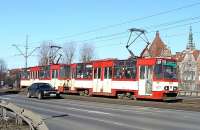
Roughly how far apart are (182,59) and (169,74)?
83734 mm

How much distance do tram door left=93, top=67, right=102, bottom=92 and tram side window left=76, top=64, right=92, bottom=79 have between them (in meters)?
1.29

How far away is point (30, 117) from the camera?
15.8 m

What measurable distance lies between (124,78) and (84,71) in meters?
8.57

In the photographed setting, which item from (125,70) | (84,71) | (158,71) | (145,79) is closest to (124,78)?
(125,70)

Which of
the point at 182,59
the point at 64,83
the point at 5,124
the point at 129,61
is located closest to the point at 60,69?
the point at 64,83

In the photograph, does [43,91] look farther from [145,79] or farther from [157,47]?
[157,47]

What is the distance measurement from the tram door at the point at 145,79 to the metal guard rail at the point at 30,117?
18.2 metres

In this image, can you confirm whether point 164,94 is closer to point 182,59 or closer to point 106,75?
point 106,75

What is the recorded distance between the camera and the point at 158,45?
128 m

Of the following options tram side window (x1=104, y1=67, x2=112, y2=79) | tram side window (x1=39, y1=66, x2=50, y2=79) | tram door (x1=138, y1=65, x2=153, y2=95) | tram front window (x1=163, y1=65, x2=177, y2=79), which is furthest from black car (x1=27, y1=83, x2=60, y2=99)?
tram side window (x1=39, y1=66, x2=50, y2=79)

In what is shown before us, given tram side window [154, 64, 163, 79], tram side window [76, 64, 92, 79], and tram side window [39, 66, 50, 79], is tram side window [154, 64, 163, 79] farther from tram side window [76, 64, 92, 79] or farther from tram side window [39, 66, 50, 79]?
tram side window [39, 66, 50, 79]

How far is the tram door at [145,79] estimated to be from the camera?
35781 millimetres

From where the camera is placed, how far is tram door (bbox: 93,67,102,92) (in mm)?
42953

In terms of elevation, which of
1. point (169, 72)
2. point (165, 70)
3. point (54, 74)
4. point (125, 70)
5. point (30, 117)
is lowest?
point (30, 117)
